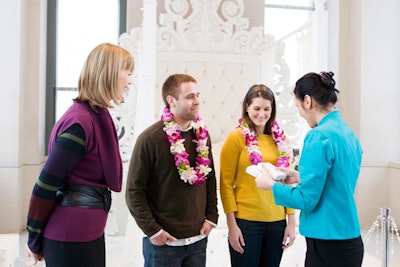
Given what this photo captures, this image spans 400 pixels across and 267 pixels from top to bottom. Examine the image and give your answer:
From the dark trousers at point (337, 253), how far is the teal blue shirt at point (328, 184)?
33 millimetres

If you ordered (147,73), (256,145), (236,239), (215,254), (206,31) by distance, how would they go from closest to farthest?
(236,239)
(256,145)
(215,254)
(147,73)
(206,31)

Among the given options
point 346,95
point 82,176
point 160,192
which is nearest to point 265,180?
point 160,192

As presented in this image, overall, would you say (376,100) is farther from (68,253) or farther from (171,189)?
(68,253)

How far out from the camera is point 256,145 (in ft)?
7.11

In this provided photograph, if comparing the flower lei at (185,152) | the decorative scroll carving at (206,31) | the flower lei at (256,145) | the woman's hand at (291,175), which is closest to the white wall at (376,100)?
the decorative scroll carving at (206,31)

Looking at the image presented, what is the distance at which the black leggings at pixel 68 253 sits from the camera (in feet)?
4.68

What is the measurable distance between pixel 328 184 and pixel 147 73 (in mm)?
2706

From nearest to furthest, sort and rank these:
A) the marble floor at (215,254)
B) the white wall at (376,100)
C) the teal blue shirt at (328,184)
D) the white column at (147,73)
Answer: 1. the teal blue shirt at (328,184)
2. the marble floor at (215,254)
3. the white column at (147,73)
4. the white wall at (376,100)

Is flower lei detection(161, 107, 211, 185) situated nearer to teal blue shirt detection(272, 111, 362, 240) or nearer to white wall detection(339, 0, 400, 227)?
teal blue shirt detection(272, 111, 362, 240)

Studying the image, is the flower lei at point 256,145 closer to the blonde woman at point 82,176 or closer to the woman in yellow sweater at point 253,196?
Result: the woman in yellow sweater at point 253,196

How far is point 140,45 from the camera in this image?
13.9 ft

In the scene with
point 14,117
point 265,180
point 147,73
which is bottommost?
point 265,180

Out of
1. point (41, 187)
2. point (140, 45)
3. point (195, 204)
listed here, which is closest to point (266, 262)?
point (195, 204)

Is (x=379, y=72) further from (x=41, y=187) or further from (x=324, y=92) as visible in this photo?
(x=41, y=187)
